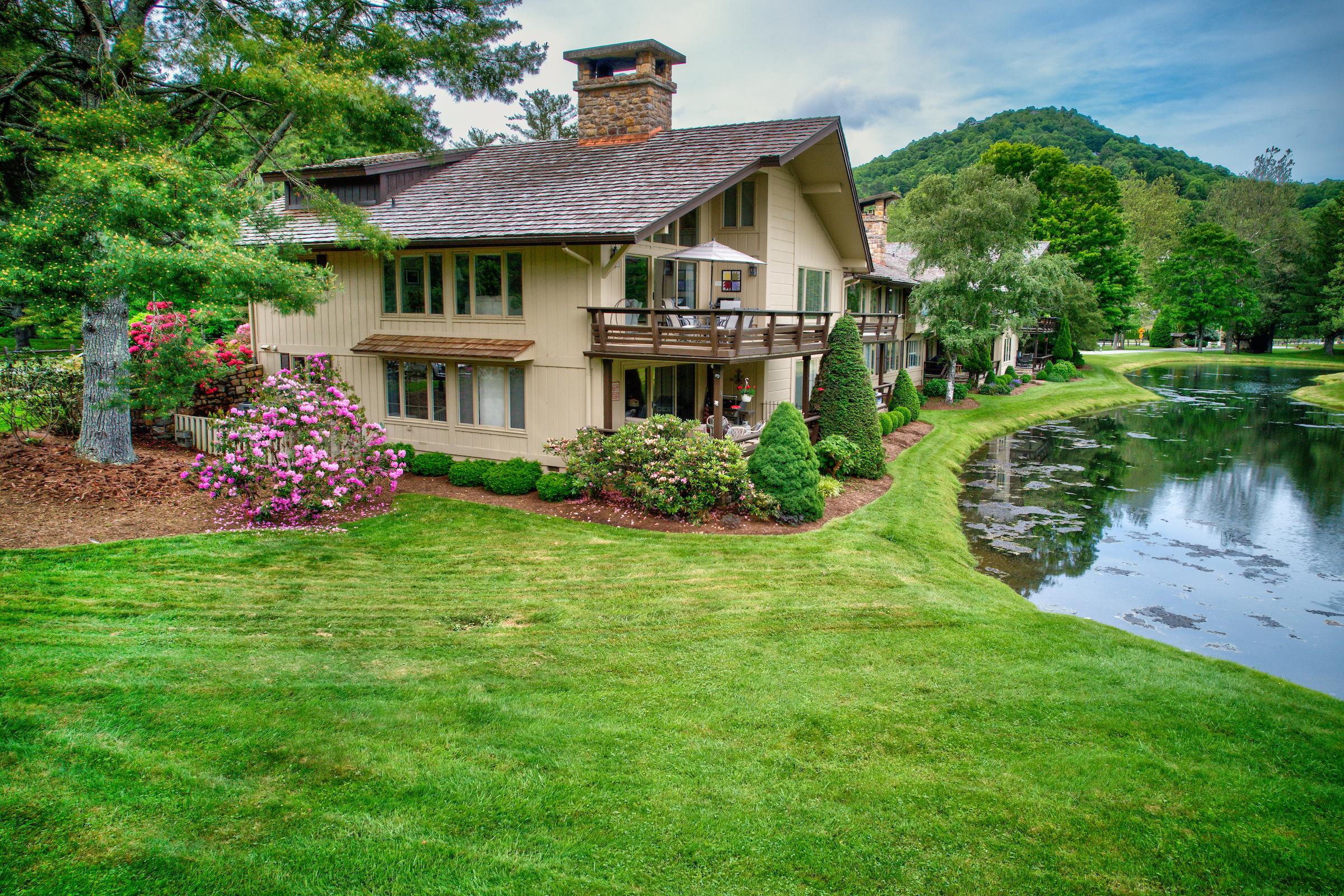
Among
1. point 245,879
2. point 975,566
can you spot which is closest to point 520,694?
point 245,879

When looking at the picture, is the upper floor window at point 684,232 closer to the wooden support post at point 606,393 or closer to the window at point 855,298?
the wooden support post at point 606,393

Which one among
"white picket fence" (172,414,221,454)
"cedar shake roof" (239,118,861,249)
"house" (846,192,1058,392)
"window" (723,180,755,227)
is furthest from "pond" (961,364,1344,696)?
"white picket fence" (172,414,221,454)

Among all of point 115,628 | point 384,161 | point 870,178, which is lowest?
point 115,628

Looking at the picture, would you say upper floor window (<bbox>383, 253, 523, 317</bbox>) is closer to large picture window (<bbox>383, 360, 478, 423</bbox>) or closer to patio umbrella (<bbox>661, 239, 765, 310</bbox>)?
large picture window (<bbox>383, 360, 478, 423</bbox>)

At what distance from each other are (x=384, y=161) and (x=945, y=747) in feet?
65.1

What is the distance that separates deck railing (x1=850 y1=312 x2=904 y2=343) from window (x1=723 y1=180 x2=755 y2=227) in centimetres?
864

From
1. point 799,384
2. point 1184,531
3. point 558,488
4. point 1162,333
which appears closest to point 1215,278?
point 1162,333

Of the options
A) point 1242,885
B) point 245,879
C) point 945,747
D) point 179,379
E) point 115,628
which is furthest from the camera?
point 179,379

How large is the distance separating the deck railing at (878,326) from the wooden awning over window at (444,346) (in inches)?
593

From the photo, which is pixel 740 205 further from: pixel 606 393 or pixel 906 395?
pixel 906 395

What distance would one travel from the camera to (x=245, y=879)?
Answer: 510cm

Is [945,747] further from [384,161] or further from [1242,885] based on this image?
[384,161]

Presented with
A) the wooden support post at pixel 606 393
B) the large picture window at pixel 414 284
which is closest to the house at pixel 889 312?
the wooden support post at pixel 606 393

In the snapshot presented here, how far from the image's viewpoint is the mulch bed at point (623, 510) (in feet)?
48.9
